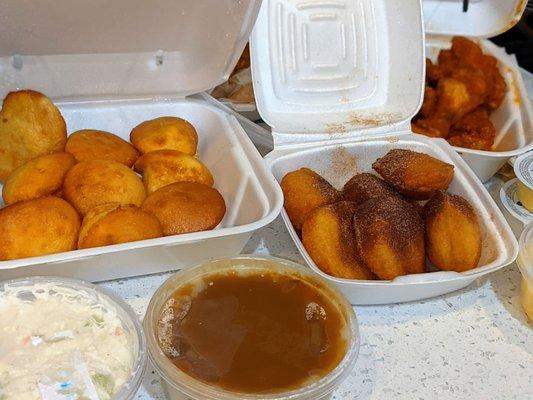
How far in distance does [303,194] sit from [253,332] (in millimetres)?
365

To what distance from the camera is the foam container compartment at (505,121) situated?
132 centimetres

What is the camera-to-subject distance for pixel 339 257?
1041 mm

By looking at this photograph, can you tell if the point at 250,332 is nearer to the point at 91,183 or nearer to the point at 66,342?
the point at 66,342

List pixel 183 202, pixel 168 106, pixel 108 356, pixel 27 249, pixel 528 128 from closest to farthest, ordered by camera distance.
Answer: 1. pixel 108 356
2. pixel 27 249
3. pixel 183 202
4. pixel 168 106
5. pixel 528 128

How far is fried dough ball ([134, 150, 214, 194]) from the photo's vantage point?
1.14 m

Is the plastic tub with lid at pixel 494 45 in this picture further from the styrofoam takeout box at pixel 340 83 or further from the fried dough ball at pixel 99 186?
the fried dough ball at pixel 99 186

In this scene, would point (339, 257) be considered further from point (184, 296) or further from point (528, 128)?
point (528, 128)

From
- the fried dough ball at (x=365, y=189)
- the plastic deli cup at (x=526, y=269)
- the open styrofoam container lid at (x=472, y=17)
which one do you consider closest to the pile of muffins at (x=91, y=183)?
the fried dough ball at (x=365, y=189)

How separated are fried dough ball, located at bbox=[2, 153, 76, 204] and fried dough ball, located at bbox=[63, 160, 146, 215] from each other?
2cm

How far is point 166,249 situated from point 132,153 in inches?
11.5

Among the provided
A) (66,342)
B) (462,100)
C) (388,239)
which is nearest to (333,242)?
(388,239)

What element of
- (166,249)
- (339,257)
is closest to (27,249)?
(166,249)

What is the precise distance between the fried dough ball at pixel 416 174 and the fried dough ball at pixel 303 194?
10 cm

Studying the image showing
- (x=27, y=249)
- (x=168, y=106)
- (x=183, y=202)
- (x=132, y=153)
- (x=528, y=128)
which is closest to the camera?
(x=27, y=249)
